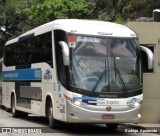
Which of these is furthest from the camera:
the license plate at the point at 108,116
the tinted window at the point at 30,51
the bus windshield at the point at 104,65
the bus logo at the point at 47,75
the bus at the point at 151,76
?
the bus at the point at 151,76

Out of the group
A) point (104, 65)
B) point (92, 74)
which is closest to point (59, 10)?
point (104, 65)

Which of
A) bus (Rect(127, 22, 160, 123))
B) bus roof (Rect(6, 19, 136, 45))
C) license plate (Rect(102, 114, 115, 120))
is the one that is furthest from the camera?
bus (Rect(127, 22, 160, 123))

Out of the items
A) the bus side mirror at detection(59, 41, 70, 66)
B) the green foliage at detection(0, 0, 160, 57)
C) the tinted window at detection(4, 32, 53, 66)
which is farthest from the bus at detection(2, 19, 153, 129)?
the green foliage at detection(0, 0, 160, 57)

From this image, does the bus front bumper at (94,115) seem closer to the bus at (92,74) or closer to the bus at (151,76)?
the bus at (92,74)

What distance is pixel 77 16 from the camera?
31.1 m

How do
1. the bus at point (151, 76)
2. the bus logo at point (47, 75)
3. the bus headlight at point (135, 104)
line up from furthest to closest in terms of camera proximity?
the bus at point (151, 76), the bus logo at point (47, 75), the bus headlight at point (135, 104)

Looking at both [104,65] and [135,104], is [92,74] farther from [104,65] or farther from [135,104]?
[135,104]

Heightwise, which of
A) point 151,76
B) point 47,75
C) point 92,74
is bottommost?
point 151,76

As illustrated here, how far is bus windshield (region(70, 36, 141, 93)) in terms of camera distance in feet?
43.6

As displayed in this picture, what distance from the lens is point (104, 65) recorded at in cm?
1348

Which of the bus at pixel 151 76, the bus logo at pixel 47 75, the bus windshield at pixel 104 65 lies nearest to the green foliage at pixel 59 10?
the bus at pixel 151 76

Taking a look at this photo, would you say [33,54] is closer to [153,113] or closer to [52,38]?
[52,38]

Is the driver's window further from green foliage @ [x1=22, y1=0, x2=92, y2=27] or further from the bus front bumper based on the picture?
green foliage @ [x1=22, y1=0, x2=92, y2=27]

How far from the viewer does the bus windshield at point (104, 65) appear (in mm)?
13281
